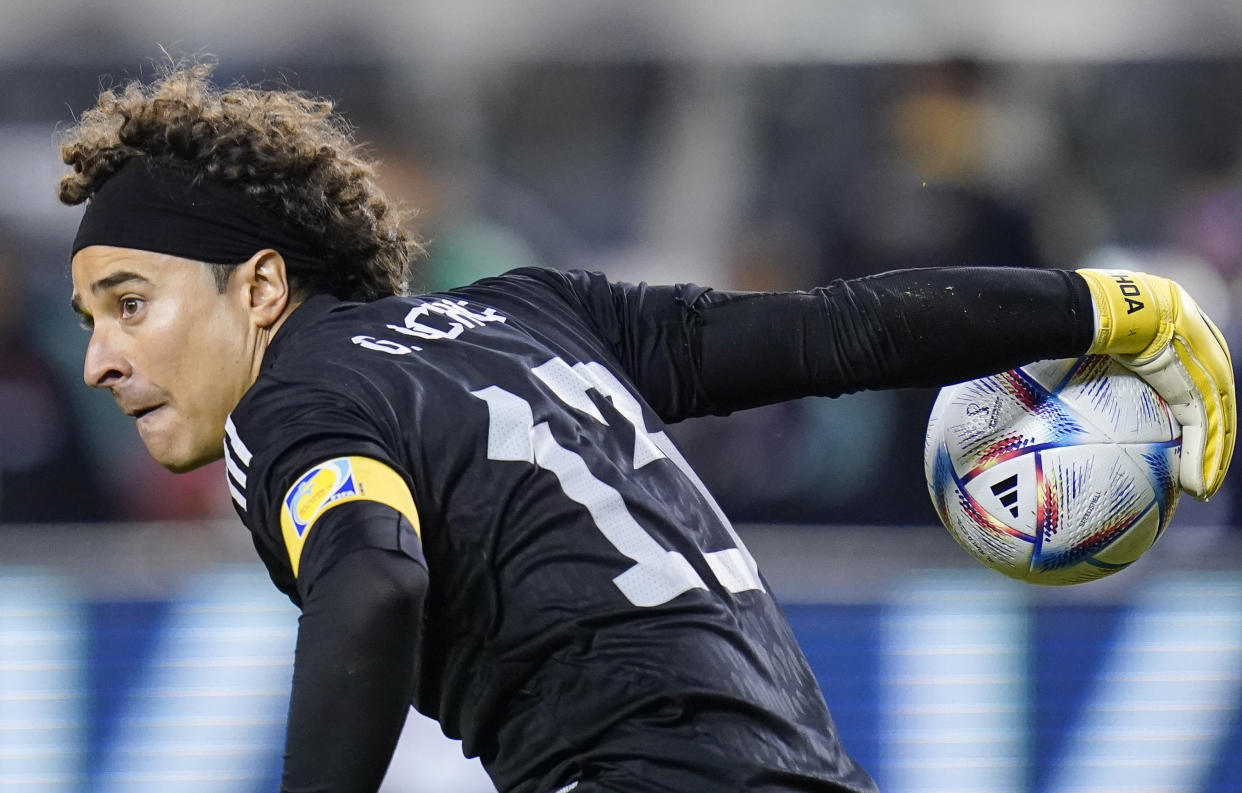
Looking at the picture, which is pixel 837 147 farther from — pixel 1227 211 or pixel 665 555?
pixel 665 555

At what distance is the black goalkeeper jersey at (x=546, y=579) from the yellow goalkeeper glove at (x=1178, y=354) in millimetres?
803

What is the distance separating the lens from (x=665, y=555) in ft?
6.26

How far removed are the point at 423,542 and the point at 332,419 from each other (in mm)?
202

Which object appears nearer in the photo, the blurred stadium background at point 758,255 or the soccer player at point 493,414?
the soccer player at point 493,414

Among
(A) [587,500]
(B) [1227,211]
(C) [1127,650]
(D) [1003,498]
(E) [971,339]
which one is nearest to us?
(A) [587,500]

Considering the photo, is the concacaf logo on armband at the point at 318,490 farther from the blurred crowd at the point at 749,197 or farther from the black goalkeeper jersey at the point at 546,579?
the blurred crowd at the point at 749,197

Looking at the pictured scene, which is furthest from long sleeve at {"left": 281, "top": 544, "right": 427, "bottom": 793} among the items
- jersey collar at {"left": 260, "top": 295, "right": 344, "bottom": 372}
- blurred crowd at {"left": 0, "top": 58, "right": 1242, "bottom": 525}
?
blurred crowd at {"left": 0, "top": 58, "right": 1242, "bottom": 525}

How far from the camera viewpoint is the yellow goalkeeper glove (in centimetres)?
239

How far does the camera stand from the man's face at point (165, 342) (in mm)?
2178

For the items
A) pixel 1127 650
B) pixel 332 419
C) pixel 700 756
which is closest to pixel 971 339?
pixel 700 756

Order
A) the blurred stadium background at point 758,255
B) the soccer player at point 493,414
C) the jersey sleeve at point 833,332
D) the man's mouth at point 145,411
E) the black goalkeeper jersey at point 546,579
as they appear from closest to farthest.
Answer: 1. the soccer player at point 493,414
2. the black goalkeeper jersey at point 546,579
3. the man's mouth at point 145,411
4. the jersey sleeve at point 833,332
5. the blurred stadium background at point 758,255

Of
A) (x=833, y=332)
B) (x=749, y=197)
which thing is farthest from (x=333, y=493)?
(x=749, y=197)

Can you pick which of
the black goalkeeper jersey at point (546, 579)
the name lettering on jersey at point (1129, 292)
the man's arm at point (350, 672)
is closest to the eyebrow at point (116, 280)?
the black goalkeeper jersey at point (546, 579)

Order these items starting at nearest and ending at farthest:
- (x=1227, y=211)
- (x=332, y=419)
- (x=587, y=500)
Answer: (x=332, y=419) → (x=587, y=500) → (x=1227, y=211)
